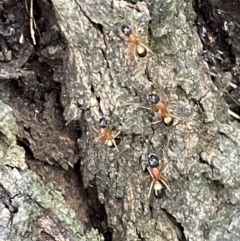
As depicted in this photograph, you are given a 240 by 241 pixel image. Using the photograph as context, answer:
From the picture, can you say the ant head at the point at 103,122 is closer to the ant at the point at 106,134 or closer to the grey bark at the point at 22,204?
the ant at the point at 106,134

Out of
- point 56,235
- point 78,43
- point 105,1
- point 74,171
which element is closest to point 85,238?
point 56,235

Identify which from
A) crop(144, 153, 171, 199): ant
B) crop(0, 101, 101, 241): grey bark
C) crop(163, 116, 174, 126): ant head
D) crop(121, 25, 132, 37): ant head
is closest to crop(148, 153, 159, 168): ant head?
crop(144, 153, 171, 199): ant

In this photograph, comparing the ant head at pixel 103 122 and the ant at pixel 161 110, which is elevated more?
the ant at pixel 161 110

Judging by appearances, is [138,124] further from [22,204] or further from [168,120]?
[22,204]

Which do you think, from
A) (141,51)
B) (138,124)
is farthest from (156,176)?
(141,51)

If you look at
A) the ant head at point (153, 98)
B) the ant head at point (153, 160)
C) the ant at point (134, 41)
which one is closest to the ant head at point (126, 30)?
the ant at point (134, 41)

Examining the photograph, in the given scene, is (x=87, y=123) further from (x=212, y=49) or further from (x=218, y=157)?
(x=212, y=49)
